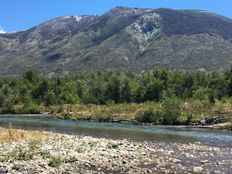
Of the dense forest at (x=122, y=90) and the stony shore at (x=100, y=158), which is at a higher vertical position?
the dense forest at (x=122, y=90)

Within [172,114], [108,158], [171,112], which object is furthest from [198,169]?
[171,112]

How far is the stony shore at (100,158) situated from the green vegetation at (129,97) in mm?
48670

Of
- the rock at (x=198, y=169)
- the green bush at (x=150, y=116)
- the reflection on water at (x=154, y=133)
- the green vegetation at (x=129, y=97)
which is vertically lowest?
the rock at (x=198, y=169)

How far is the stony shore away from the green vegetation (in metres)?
48.7

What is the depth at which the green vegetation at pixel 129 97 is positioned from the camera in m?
95.5

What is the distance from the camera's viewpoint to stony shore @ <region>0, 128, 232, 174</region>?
30.6m

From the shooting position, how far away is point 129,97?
14588 cm

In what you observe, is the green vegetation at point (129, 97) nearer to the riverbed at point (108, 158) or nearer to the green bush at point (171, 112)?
the green bush at point (171, 112)

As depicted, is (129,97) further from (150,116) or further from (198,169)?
(198,169)

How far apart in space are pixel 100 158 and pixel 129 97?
366 ft

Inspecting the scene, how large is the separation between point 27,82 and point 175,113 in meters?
95.2

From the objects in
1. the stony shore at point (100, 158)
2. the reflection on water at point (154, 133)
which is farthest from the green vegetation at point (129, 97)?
the stony shore at point (100, 158)

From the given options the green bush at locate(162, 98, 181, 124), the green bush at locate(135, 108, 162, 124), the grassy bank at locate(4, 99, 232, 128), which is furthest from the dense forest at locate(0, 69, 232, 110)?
the green bush at locate(135, 108, 162, 124)

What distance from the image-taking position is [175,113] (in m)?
91.8
